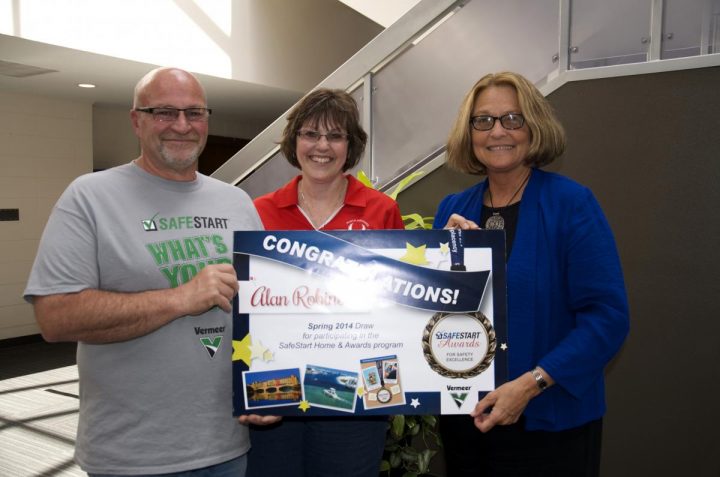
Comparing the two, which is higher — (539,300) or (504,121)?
(504,121)

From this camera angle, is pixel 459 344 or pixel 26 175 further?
pixel 26 175

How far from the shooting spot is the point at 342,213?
191cm

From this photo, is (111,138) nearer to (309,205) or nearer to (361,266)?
(309,205)

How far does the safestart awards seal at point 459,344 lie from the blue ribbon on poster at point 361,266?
30 mm

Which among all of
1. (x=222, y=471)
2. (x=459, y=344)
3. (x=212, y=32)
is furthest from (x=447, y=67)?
(x=212, y=32)

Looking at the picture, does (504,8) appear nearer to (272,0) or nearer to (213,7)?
(213,7)

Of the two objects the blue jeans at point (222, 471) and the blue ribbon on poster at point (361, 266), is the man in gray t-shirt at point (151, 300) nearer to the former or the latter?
the blue jeans at point (222, 471)

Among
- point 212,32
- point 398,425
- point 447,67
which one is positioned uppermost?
point 212,32

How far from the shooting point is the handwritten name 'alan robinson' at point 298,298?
1468 mm

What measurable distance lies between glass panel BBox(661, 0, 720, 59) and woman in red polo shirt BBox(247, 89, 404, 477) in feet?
5.33

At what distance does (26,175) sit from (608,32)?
23.1 feet

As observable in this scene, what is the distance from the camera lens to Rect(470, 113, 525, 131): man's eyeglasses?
1.56 m

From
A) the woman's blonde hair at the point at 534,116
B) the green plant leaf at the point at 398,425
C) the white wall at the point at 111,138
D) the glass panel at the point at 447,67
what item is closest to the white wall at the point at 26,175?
the white wall at the point at 111,138

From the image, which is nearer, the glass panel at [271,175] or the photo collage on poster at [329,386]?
the photo collage on poster at [329,386]
